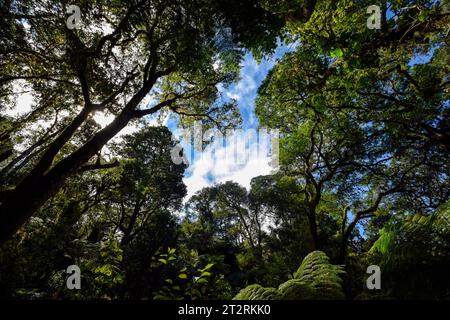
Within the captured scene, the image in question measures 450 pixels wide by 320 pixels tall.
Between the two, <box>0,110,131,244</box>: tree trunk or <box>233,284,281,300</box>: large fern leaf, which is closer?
<box>233,284,281,300</box>: large fern leaf

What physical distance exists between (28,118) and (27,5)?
7754 mm

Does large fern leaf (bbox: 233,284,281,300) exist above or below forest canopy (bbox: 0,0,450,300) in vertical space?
below

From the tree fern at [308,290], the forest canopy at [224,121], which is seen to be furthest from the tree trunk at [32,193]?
the tree fern at [308,290]

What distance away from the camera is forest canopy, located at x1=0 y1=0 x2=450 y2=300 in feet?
11.0

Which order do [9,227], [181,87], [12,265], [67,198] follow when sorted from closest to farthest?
[9,227]
[12,265]
[181,87]
[67,198]

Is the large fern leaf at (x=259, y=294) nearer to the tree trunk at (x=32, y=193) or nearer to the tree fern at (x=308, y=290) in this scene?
the tree fern at (x=308, y=290)

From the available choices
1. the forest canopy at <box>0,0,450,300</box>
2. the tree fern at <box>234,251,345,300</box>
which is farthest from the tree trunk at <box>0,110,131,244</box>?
Result: the tree fern at <box>234,251,345,300</box>

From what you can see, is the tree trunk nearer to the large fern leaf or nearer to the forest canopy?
the forest canopy

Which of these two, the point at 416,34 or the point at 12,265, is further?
the point at 12,265

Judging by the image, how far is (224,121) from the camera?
11961 mm

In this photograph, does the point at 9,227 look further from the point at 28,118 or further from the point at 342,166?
the point at 342,166

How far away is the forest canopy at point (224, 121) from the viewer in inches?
132

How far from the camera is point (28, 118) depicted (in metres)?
11.2
